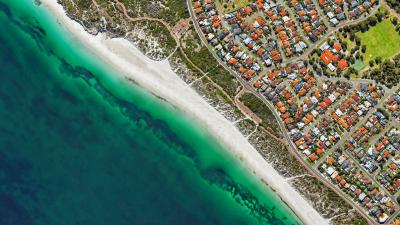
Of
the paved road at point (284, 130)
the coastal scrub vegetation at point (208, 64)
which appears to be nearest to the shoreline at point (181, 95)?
the coastal scrub vegetation at point (208, 64)

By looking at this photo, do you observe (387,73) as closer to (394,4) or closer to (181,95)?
(394,4)

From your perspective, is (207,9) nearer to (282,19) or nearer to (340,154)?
(282,19)

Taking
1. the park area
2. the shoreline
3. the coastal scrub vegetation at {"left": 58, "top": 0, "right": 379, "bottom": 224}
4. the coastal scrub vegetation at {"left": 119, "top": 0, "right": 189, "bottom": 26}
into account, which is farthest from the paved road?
the park area

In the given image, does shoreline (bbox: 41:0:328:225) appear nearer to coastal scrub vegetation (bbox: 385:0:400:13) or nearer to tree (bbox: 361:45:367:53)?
tree (bbox: 361:45:367:53)

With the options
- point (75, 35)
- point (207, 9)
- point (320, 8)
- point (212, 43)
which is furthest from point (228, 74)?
point (75, 35)

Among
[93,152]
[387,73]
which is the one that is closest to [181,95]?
[93,152]

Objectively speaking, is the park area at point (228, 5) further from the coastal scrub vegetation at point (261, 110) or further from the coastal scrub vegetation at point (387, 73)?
the coastal scrub vegetation at point (387, 73)
